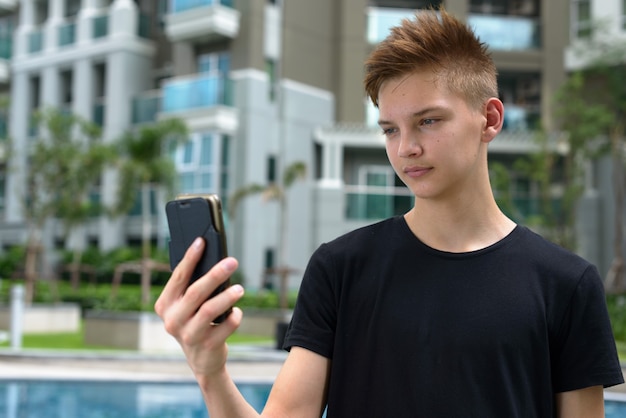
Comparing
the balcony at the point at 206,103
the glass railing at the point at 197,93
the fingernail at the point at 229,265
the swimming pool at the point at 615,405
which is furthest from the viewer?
the glass railing at the point at 197,93

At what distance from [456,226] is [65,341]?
15.0 m

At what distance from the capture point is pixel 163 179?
805 inches

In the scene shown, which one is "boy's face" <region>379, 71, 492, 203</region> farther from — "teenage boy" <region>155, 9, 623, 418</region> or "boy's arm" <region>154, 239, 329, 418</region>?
"boy's arm" <region>154, 239, 329, 418</region>

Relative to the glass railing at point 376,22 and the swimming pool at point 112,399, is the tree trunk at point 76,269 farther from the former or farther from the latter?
the swimming pool at point 112,399

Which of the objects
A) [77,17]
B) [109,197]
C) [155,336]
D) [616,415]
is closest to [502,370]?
[616,415]

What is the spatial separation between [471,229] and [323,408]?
52 centimetres

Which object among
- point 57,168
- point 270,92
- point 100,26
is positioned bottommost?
point 57,168

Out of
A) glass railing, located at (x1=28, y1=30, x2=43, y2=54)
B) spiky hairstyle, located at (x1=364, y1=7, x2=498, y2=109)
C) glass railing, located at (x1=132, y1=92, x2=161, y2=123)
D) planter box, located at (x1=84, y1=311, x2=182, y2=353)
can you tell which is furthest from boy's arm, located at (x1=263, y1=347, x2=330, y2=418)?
glass railing, located at (x1=28, y1=30, x2=43, y2=54)

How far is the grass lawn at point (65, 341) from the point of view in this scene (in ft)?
48.1

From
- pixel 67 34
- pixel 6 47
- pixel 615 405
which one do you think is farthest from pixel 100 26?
pixel 615 405

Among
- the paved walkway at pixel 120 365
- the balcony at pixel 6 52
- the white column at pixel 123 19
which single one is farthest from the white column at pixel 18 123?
the paved walkway at pixel 120 365

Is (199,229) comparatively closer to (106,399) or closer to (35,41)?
(106,399)

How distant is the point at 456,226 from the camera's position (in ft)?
6.16

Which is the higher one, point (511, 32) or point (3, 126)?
point (511, 32)
